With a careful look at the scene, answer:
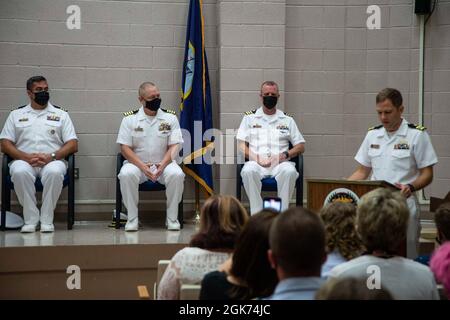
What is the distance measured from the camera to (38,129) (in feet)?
20.2

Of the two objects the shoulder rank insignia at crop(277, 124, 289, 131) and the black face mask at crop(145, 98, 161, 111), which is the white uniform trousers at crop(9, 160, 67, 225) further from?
A: the shoulder rank insignia at crop(277, 124, 289, 131)

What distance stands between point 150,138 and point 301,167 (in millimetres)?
1389

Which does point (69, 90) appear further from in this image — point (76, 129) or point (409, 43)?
point (409, 43)

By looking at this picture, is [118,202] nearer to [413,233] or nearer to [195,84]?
[195,84]

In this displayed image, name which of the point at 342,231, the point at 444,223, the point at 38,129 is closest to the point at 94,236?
the point at 38,129

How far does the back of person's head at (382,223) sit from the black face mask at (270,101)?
12.4 ft

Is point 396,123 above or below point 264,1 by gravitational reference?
below

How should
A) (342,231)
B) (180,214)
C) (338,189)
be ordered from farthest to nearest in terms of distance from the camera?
(180,214)
(338,189)
(342,231)

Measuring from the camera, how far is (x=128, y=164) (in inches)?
→ 239

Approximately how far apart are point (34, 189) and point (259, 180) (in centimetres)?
192

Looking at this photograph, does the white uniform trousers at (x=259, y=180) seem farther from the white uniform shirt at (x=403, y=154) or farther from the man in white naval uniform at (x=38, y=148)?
the man in white naval uniform at (x=38, y=148)
